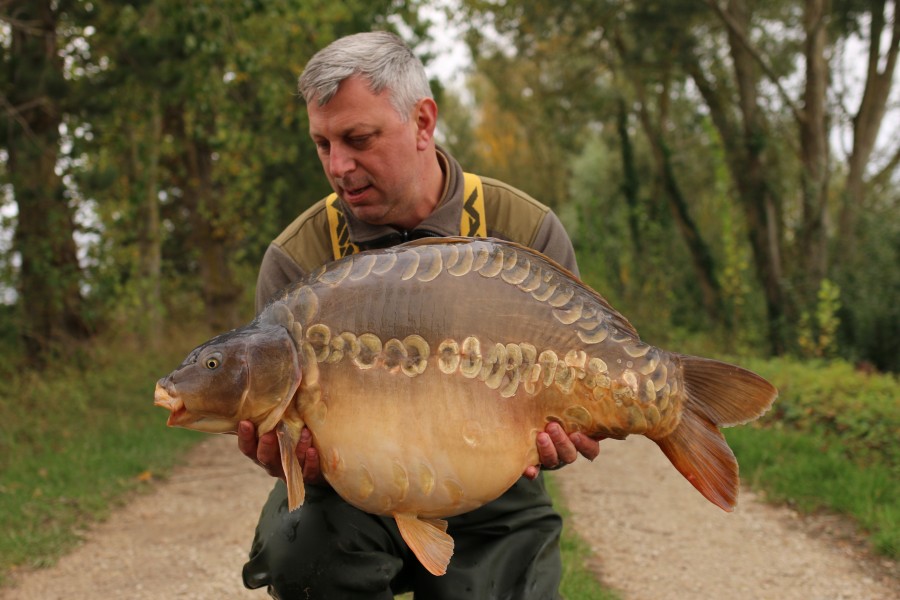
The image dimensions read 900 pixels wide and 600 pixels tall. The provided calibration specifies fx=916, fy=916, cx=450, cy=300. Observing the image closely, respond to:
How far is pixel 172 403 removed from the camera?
6.86 ft

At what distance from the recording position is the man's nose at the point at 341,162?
2.57 metres

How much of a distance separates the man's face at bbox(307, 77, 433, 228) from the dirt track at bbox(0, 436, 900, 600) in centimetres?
226

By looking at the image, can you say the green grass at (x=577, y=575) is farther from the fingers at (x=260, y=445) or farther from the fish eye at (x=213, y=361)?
the fish eye at (x=213, y=361)

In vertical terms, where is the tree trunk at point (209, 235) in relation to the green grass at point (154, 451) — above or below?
above

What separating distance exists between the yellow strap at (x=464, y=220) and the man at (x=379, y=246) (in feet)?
0.07

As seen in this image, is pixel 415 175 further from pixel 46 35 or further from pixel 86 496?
pixel 46 35

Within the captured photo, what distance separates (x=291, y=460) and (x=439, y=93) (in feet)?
48.7

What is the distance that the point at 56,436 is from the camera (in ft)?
23.1

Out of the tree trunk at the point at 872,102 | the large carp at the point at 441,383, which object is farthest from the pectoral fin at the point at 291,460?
the tree trunk at the point at 872,102

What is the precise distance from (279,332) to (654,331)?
1078 centimetres

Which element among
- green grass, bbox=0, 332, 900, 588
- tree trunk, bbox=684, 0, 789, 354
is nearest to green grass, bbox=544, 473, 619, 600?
green grass, bbox=0, 332, 900, 588

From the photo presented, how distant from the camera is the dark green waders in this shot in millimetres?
2543

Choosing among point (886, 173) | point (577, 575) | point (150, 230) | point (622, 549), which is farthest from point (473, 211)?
point (886, 173)

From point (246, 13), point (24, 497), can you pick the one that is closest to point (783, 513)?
point (24, 497)
